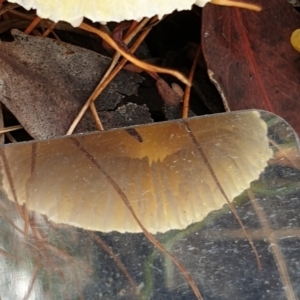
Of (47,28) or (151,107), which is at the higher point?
(47,28)

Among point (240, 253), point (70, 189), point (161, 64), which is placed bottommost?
point (240, 253)

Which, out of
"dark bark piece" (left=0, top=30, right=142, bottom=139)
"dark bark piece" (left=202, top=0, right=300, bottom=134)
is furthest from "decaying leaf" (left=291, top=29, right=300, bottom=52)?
"dark bark piece" (left=0, top=30, right=142, bottom=139)

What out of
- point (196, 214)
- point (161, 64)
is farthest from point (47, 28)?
point (196, 214)

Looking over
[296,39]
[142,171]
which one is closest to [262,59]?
[296,39]

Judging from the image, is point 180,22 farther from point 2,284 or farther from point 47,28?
point 2,284

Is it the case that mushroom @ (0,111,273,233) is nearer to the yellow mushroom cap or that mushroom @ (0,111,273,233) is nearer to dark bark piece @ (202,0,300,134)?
dark bark piece @ (202,0,300,134)

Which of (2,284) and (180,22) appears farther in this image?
(180,22)

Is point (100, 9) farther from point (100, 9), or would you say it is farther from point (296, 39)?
point (296, 39)
